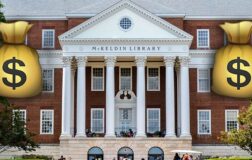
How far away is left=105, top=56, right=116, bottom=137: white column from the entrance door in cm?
532

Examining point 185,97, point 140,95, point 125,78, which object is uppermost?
point 125,78

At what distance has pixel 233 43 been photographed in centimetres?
7162

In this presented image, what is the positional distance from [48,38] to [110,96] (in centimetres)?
1285

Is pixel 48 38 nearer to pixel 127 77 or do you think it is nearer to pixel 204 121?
pixel 127 77

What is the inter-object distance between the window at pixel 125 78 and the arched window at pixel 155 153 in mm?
9353

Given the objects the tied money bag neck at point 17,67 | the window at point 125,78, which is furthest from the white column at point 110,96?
the tied money bag neck at point 17,67

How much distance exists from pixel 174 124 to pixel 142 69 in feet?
21.6

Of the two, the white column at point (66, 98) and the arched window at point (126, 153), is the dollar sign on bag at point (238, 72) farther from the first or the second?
the white column at point (66, 98)

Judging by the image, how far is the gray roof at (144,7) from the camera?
71.6 meters

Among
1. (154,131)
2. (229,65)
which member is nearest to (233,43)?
(229,65)

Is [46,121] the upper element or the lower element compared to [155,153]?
upper

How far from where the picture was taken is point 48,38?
73.6 m

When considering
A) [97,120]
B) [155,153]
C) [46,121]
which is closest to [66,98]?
[97,120]

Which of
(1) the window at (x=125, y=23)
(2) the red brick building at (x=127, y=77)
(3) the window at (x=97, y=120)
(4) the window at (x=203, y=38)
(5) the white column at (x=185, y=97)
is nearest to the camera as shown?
(2) the red brick building at (x=127, y=77)
